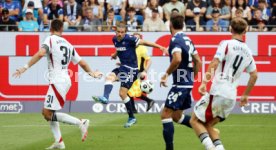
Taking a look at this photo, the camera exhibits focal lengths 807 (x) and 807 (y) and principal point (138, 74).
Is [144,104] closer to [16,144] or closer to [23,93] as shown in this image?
[23,93]

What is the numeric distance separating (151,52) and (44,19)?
408 centimetres

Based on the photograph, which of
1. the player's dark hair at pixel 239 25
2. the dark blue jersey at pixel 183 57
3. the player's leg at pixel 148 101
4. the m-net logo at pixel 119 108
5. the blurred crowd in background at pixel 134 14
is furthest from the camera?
the blurred crowd in background at pixel 134 14

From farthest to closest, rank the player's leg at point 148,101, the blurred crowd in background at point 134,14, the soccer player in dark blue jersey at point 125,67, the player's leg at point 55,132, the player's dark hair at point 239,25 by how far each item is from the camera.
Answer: the blurred crowd in background at point 134,14, the player's leg at point 148,101, the soccer player in dark blue jersey at point 125,67, the player's leg at point 55,132, the player's dark hair at point 239,25

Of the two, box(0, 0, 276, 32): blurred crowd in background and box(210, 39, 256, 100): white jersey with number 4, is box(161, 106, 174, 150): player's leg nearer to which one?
box(210, 39, 256, 100): white jersey with number 4

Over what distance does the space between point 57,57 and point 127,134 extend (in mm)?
3212

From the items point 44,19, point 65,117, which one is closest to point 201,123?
point 65,117

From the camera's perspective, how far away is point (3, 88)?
79.3 feet

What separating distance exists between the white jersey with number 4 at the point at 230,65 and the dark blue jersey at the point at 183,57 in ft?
3.68

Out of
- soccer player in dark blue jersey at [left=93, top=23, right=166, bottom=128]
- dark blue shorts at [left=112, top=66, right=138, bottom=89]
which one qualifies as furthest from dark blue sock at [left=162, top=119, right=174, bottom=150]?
dark blue shorts at [left=112, top=66, right=138, bottom=89]

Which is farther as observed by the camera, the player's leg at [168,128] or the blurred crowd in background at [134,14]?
the blurred crowd in background at [134,14]

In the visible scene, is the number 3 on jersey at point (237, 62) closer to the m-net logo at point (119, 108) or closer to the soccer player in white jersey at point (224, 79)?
the soccer player in white jersey at point (224, 79)

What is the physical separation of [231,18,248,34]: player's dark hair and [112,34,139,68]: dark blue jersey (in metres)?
6.85

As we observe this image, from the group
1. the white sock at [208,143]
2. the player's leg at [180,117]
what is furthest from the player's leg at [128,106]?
the white sock at [208,143]

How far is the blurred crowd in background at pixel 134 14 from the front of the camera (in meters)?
25.8
